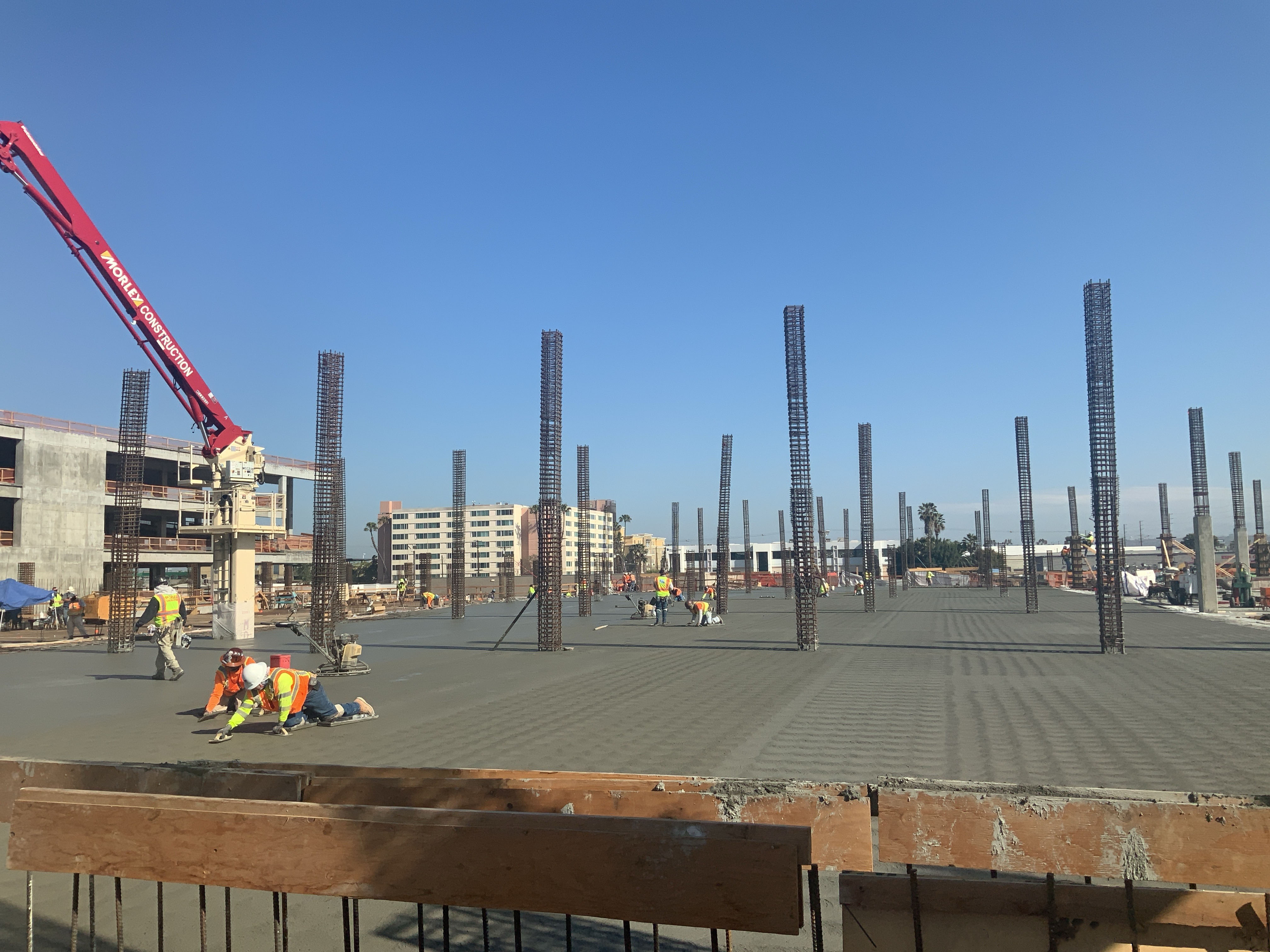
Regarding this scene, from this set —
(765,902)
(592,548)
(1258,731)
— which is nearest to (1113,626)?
Result: (1258,731)

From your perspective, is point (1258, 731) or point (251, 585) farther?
point (251, 585)

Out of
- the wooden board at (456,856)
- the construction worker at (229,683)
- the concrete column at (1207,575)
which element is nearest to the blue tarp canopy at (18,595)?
the construction worker at (229,683)

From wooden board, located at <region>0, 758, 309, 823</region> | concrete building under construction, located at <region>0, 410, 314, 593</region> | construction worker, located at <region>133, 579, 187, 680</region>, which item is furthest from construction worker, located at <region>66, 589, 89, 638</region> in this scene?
wooden board, located at <region>0, 758, 309, 823</region>

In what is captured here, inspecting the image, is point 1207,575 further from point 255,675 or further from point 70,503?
point 70,503

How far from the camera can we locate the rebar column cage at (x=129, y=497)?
2292cm

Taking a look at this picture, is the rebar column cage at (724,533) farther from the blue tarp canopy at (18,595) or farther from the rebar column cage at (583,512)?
the blue tarp canopy at (18,595)

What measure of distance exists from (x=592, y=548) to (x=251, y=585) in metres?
137

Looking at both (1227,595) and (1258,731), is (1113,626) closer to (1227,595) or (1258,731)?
(1258,731)

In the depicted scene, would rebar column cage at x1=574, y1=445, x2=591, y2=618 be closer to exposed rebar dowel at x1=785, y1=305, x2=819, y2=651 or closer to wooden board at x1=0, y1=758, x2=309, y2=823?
exposed rebar dowel at x1=785, y1=305, x2=819, y2=651

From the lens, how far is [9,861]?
2.84 meters

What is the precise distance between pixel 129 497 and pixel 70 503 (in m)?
21.5

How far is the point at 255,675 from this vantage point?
934cm

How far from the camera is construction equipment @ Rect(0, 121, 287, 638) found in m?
24.8

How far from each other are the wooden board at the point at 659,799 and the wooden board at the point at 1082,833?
0.45 feet
